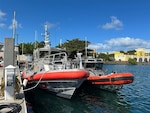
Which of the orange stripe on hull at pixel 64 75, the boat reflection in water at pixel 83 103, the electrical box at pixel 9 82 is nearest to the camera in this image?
the electrical box at pixel 9 82

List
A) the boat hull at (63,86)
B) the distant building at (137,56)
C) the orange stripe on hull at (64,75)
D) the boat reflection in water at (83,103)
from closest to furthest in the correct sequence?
the boat reflection in water at (83,103) < the orange stripe on hull at (64,75) < the boat hull at (63,86) < the distant building at (137,56)

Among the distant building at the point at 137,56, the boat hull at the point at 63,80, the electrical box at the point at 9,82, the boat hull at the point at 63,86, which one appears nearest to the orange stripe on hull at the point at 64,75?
the boat hull at the point at 63,80

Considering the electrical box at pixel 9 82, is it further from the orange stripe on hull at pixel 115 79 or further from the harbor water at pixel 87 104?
the orange stripe on hull at pixel 115 79

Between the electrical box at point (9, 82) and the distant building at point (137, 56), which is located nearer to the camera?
the electrical box at point (9, 82)

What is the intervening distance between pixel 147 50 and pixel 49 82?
17761 centimetres

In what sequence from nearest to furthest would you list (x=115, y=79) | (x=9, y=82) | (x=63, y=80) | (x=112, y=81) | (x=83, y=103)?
(x=9, y=82) < (x=63, y=80) < (x=83, y=103) < (x=115, y=79) < (x=112, y=81)

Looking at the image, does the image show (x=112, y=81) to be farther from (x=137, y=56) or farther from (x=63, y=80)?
(x=137, y=56)

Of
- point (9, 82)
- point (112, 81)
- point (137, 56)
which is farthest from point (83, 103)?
point (137, 56)

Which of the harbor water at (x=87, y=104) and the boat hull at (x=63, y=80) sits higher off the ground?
the boat hull at (x=63, y=80)

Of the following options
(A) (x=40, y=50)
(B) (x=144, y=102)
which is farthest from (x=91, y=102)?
(A) (x=40, y=50)

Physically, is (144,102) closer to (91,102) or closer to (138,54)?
(91,102)

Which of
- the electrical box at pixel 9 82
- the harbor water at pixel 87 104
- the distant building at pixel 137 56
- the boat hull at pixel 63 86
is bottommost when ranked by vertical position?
the harbor water at pixel 87 104

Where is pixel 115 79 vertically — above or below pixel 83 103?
above

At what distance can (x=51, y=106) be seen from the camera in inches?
518
